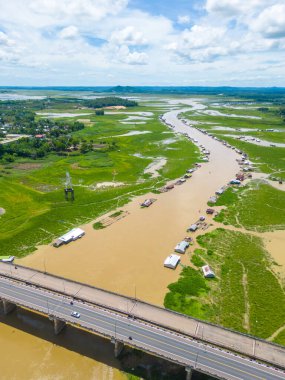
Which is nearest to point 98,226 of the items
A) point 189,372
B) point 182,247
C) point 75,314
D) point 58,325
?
point 182,247

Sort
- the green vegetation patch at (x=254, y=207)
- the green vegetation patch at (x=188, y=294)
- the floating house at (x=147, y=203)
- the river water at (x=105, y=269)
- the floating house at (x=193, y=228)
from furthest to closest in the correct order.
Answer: the floating house at (x=147, y=203), the green vegetation patch at (x=254, y=207), the floating house at (x=193, y=228), the green vegetation patch at (x=188, y=294), the river water at (x=105, y=269)

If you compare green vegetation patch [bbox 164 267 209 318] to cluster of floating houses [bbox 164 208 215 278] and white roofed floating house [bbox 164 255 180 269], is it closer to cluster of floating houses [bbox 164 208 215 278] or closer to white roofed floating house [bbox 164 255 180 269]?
cluster of floating houses [bbox 164 208 215 278]

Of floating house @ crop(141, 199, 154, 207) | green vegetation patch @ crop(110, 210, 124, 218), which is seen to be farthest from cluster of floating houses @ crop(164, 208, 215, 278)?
green vegetation patch @ crop(110, 210, 124, 218)

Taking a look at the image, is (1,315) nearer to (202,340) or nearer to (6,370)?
(6,370)

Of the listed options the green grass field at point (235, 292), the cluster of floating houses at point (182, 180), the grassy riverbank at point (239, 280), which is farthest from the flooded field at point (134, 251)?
the cluster of floating houses at point (182, 180)

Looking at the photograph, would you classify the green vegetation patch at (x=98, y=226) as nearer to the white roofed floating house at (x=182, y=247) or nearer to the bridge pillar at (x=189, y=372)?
the white roofed floating house at (x=182, y=247)
